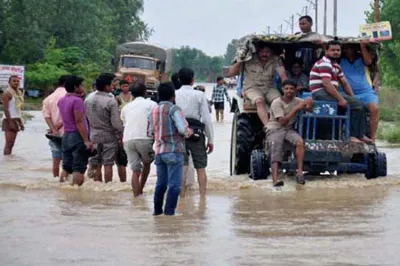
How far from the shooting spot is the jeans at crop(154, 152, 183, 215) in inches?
435

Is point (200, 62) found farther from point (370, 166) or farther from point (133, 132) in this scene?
point (133, 132)

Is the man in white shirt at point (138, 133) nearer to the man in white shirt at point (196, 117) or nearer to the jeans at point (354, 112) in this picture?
the man in white shirt at point (196, 117)

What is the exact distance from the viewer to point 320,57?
630 inches

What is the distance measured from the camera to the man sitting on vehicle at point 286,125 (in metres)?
14.1

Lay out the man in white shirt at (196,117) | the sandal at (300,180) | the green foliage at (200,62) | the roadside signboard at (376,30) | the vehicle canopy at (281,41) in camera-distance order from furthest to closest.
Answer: the green foliage at (200,62), the roadside signboard at (376,30), the vehicle canopy at (281,41), the sandal at (300,180), the man in white shirt at (196,117)

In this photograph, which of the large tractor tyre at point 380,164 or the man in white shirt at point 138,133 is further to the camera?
the large tractor tyre at point 380,164

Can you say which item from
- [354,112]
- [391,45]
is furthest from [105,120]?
[391,45]

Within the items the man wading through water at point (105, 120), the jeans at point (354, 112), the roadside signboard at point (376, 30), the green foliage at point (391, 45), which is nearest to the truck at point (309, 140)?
the jeans at point (354, 112)

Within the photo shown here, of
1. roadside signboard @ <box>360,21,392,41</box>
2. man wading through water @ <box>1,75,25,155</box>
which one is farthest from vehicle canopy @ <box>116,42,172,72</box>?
man wading through water @ <box>1,75,25,155</box>

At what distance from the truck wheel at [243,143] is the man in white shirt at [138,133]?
9.35 feet

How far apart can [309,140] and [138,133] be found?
9.52 ft

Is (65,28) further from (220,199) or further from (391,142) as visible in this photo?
(220,199)

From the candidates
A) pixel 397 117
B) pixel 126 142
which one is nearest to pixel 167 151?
→ pixel 126 142

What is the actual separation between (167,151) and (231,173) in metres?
5.24
